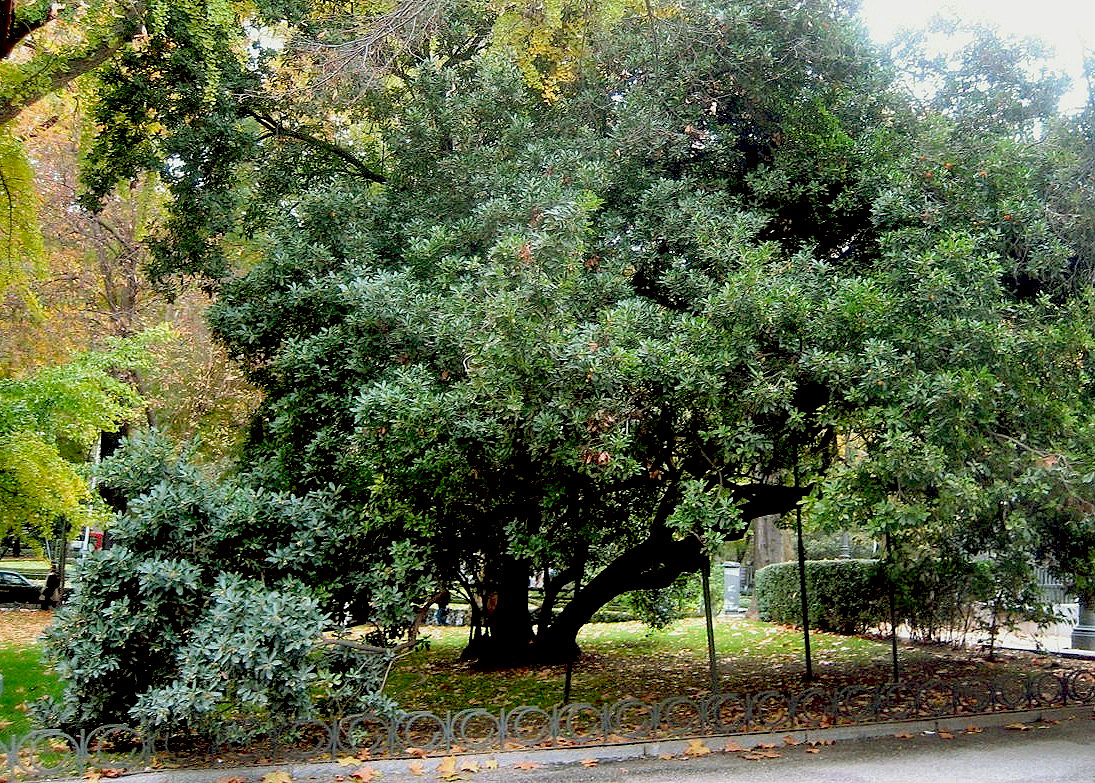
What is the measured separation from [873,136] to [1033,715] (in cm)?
580

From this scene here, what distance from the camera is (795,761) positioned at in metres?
6.85

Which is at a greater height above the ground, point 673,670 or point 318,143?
point 318,143

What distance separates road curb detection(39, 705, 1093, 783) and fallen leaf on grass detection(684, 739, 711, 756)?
0.01m

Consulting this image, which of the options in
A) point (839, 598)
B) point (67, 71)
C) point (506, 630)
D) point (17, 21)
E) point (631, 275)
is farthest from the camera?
point (839, 598)

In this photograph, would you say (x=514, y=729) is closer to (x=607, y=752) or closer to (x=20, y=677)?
(x=607, y=752)

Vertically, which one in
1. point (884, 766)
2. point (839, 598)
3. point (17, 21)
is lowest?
point (884, 766)

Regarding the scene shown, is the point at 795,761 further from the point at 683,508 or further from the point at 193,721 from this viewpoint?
the point at 193,721

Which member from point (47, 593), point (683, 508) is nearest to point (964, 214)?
point (683, 508)

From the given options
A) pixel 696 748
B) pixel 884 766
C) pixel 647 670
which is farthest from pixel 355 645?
pixel 647 670

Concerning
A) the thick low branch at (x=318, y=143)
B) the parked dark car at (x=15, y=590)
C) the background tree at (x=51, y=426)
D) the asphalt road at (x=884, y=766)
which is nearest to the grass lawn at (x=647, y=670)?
the background tree at (x=51, y=426)

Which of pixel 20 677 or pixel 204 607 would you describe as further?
pixel 20 677


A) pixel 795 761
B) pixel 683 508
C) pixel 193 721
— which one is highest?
pixel 683 508

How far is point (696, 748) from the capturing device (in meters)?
7.09

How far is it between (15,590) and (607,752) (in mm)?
27277
